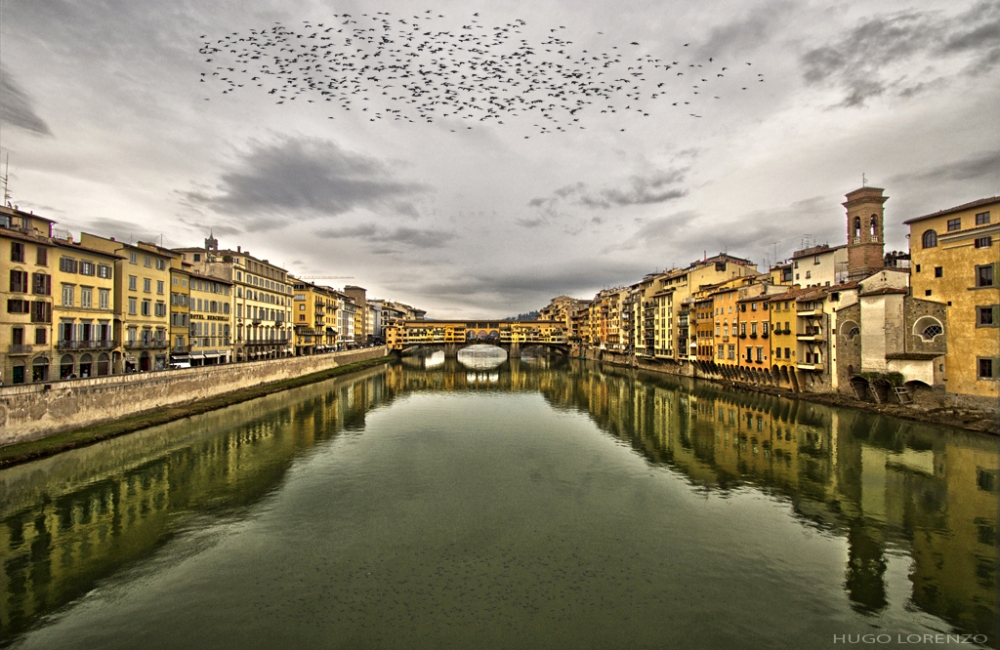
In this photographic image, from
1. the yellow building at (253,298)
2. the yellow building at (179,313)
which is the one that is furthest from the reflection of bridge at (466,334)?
the yellow building at (179,313)

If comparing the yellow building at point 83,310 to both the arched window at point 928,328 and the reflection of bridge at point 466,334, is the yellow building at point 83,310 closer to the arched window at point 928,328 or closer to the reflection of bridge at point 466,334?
the arched window at point 928,328

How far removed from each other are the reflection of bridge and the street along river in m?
104

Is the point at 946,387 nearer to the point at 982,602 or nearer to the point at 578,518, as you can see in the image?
the point at 982,602

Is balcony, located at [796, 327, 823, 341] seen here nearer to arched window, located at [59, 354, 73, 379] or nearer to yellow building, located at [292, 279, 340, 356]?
arched window, located at [59, 354, 73, 379]

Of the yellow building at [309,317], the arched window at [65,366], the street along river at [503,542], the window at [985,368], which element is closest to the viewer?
the street along river at [503,542]

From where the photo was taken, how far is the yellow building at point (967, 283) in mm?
A: 31859

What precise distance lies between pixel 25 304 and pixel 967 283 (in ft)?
211

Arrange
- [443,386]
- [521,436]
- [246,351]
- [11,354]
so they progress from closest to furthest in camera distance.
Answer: [11,354] → [521,436] → [246,351] → [443,386]

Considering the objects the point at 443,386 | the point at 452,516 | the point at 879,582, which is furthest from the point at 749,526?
the point at 443,386

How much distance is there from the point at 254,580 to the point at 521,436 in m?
22.4

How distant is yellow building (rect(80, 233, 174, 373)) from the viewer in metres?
40.0

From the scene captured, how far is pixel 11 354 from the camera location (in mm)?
30078

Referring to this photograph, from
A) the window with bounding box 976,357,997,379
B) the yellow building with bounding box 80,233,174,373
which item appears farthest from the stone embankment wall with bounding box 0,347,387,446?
the window with bounding box 976,357,997,379

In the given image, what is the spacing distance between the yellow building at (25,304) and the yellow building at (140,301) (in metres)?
6.47
